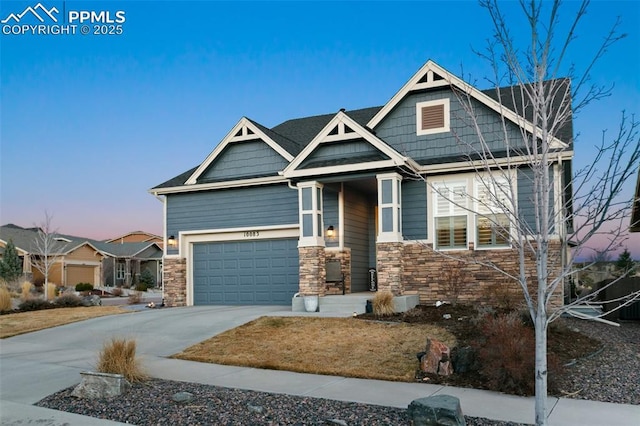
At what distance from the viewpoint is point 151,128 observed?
61.8 feet

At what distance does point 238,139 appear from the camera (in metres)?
18.7

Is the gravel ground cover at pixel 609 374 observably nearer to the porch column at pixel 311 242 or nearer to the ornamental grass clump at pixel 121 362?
the ornamental grass clump at pixel 121 362

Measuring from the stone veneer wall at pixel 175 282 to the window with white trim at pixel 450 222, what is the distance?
8.90 metres

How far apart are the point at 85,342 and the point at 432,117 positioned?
11.0 metres

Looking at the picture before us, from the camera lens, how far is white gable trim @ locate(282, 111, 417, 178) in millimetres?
14826

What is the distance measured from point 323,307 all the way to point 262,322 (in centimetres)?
230

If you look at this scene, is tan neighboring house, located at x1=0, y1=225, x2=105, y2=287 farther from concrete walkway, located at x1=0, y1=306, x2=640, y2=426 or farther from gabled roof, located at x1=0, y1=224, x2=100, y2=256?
concrete walkway, located at x1=0, y1=306, x2=640, y2=426

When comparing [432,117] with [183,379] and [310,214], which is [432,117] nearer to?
[310,214]

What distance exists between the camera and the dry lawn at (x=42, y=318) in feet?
46.9

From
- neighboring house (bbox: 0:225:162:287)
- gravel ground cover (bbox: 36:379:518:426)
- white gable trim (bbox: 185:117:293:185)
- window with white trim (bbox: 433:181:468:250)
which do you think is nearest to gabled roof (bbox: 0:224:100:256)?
neighboring house (bbox: 0:225:162:287)

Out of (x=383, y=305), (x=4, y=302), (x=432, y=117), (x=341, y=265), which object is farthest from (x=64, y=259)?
(x=383, y=305)

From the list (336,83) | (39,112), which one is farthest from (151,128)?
(336,83)

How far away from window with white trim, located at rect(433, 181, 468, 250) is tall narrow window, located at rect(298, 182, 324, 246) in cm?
333

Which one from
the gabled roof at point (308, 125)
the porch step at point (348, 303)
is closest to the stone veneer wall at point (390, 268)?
the porch step at point (348, 303)
